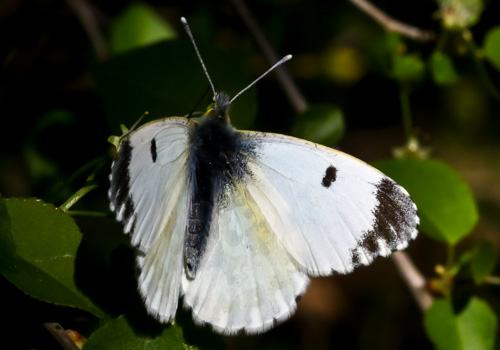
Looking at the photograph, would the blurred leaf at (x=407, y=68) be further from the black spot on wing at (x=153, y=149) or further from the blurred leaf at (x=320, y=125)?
the black spot on wing at (x=153, y=149)

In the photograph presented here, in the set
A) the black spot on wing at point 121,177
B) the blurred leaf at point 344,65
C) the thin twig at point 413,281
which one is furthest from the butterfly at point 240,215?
the blurred leaf at point 344,65

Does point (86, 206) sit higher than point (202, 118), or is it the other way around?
point (202, 118)

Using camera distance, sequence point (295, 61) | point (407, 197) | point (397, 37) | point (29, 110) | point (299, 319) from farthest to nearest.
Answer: point (299, 319) < point (295, 61) < point (29, 110) < point (397, 37) < point (407, 197)

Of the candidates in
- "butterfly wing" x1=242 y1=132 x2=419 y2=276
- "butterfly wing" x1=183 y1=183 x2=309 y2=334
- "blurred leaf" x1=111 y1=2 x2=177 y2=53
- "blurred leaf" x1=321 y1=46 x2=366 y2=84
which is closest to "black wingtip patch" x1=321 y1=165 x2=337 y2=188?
"butterfly wing" x1=242 y1=132 x2=419 y2=276

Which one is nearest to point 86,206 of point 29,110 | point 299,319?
point 29,110

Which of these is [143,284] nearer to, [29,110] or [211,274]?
[211,274]

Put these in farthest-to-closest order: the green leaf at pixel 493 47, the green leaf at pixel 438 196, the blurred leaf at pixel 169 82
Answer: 1. the green leaf at pixel 493 47
2. the green leaf at pixel 438 196
3. the blurred leaf at pixel 169 82

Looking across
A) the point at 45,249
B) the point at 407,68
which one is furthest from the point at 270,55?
the point at 45,249

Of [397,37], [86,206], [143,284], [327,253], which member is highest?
[143,284]
